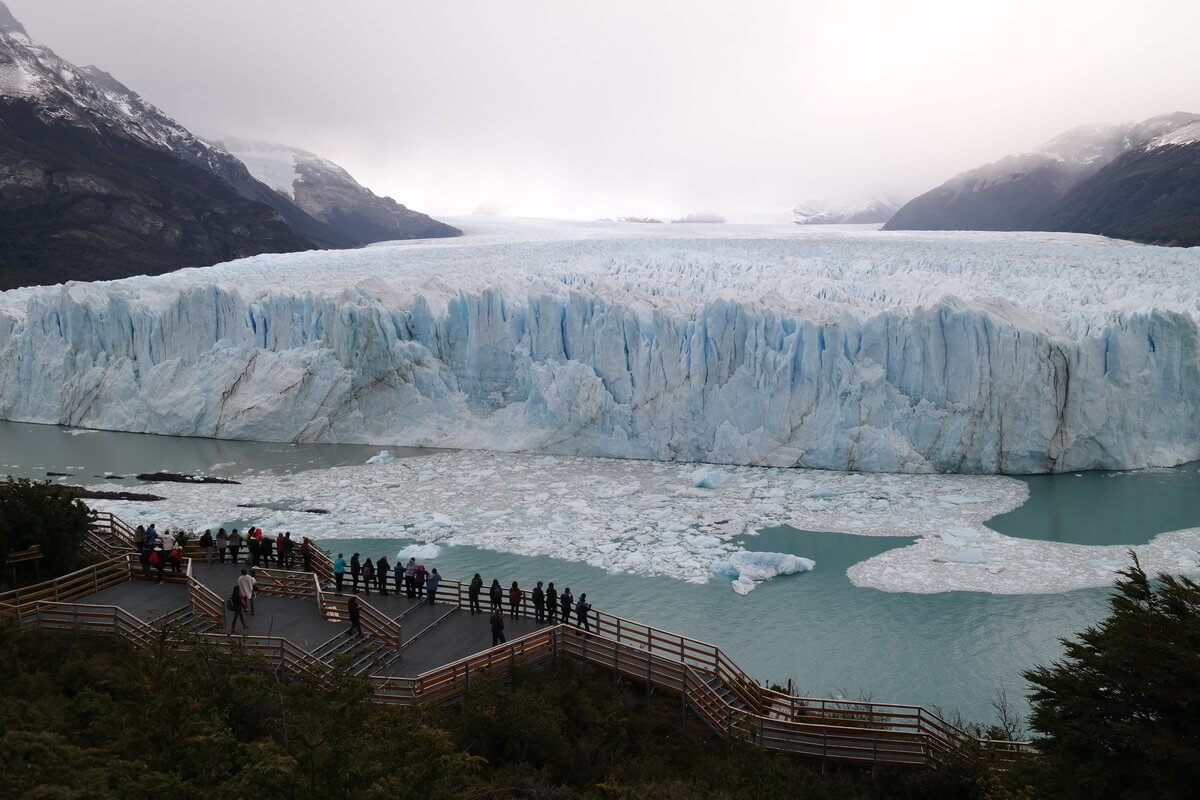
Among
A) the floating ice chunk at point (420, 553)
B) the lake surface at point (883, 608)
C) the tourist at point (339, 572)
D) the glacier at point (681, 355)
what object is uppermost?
the glacier at point (681, 355)

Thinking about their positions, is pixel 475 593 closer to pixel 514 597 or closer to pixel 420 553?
pixel 514 597

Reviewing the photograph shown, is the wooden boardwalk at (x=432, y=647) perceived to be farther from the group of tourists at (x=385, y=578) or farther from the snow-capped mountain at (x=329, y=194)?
the snow-capped mountain at (x=329, y=194)

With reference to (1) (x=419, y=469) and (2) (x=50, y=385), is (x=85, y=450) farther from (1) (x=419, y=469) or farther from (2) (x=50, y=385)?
(1) (x=419, y=469)

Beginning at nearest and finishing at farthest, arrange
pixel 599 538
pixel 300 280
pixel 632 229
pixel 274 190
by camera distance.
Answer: pixel 599 538
pixel 300 280
pixel 632 229
pixel 274 190

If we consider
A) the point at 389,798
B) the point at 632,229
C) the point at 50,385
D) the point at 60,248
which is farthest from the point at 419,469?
the point at 60,248

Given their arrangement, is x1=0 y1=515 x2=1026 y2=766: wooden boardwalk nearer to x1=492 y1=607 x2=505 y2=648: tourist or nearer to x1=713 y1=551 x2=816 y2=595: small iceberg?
x1=492 y1=607 x2=505 y2=648: tourist

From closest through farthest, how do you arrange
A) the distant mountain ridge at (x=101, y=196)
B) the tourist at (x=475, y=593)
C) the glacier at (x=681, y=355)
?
the tourist at (x=475, y=593)
the glacier at (x=681, y=355)
the distant mountain ridge at (x=101, y=196)

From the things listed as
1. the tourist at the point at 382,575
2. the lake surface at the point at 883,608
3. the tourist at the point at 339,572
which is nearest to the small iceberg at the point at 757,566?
the lake surface at the point at 883,608
